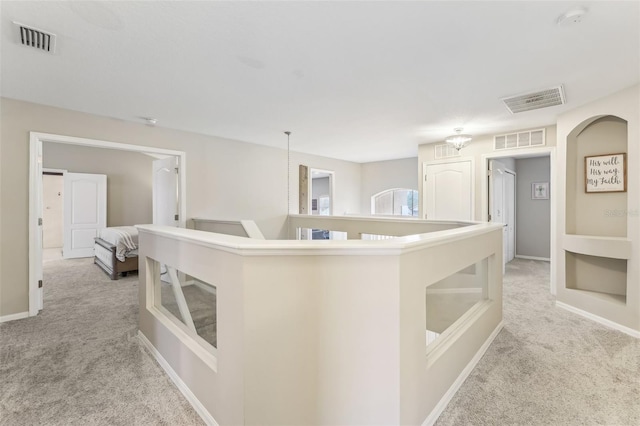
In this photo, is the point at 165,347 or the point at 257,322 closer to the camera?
the point at 257,322

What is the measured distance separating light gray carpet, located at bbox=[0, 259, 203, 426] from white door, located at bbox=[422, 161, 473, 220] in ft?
15.6

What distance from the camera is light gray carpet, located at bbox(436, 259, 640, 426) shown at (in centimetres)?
166

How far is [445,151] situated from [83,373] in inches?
216

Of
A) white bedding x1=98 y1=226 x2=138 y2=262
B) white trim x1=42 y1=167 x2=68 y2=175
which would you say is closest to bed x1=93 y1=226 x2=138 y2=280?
white bedding x1=98 y1=226 x2=138 y2=262

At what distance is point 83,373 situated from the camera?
2.09 metres

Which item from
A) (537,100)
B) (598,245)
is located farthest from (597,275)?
(537,100)

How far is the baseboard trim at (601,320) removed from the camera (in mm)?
2691

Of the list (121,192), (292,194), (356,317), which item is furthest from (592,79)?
(121,192)

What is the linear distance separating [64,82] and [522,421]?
4381mm

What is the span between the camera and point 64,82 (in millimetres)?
2609

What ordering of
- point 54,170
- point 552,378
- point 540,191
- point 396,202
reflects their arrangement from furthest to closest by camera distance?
1. point 396,202
2. point 54,170
3. point 540,191
4. point 552,378

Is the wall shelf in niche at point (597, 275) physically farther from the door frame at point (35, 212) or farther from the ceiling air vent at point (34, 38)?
the door frame at point (35, 212)

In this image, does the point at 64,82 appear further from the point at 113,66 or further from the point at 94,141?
the point at 94,141

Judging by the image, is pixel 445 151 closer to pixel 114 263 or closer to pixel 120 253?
pixel 120 253
